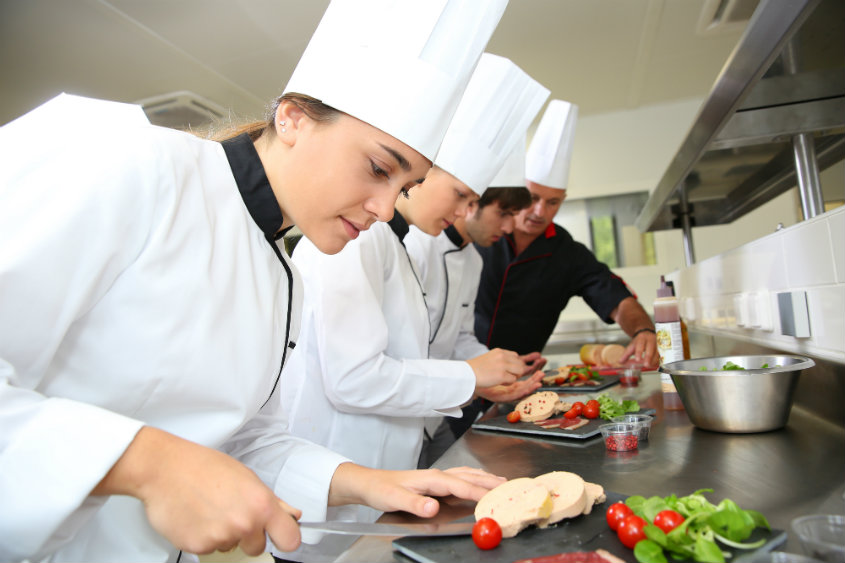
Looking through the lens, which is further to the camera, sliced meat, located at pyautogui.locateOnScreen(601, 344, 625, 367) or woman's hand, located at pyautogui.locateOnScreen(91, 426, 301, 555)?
sliced meat, located at pyautogui.locateOnScreen(601, 344, 625, 367)

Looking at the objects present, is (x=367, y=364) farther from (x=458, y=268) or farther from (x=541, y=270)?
(x=541, y=270)

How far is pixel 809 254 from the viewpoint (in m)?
1.28

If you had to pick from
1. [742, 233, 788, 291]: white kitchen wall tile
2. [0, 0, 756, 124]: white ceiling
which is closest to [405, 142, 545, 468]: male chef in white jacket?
[742, 233, 788, 291]: white kitchen wall tile

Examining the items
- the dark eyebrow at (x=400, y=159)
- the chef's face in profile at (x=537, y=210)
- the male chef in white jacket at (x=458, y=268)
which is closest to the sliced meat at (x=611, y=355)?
the male chef in white jacket at (x=458, y=268)

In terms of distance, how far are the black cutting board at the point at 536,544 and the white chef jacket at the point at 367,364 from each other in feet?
2.47

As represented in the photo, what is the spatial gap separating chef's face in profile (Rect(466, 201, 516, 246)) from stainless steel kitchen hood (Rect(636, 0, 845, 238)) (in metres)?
0.62

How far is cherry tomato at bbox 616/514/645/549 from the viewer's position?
0.70 meters

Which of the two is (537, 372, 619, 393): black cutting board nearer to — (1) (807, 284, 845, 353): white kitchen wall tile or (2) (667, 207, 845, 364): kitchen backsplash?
(2) (667, 207, 845, 364): kitchen backsplash

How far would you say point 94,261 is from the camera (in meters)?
0.73

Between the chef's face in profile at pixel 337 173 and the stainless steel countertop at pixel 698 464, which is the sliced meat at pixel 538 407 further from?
the chef's face in profile at pixel 337 173

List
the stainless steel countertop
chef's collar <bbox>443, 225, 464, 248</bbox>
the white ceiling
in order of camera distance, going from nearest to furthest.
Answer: the stainless steel countertop < chef's collar <bbox>443, 225, 464, 248</bbox> < the white ceiling

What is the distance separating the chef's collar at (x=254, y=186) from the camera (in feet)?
3.38

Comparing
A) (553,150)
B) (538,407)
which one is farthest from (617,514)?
(553,150)

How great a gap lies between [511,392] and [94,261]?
57.6 inches
